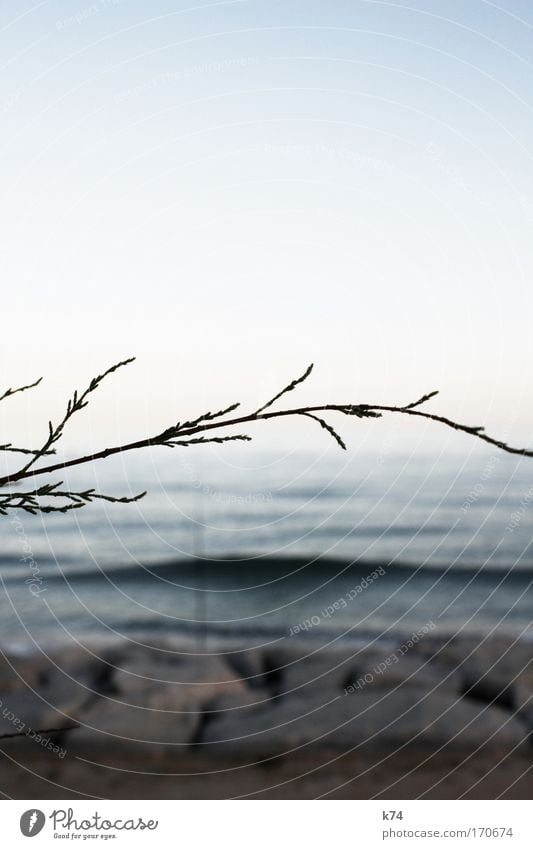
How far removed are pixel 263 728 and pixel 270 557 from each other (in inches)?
313

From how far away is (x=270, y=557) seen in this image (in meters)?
10.7

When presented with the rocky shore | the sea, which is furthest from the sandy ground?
the sea

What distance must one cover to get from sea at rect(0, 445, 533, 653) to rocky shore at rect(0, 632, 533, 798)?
10.3 feet

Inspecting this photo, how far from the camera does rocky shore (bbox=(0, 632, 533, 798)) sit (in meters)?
2.51

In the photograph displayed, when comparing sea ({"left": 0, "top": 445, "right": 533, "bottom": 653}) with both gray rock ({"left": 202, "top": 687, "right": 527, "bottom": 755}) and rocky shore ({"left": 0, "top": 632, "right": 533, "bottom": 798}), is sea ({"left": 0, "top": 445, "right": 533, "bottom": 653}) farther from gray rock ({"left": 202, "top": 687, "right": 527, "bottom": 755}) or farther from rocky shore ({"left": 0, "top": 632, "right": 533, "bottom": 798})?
gray rock ({"left": 202, "top": 687, "right": 527, "bottom": 755})

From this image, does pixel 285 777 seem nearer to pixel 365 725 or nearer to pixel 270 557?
pixel 365 725

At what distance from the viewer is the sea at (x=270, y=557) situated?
8.09m

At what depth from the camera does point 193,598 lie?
31.6 feet

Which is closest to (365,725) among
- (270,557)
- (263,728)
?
(263,728)

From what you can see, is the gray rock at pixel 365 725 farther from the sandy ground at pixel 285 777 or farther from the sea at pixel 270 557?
the sea at pixel 270 557

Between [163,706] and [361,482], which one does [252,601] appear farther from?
[163,706]

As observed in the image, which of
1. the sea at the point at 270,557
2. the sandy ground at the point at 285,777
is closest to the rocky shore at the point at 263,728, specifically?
the sandy ground at the point at 285,777

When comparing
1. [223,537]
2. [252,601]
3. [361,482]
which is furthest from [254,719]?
[361,482]

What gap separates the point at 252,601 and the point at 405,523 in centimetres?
272
